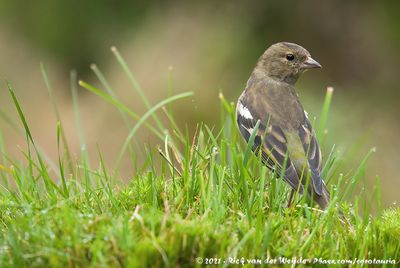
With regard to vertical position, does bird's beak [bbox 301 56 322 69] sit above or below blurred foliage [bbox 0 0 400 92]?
above

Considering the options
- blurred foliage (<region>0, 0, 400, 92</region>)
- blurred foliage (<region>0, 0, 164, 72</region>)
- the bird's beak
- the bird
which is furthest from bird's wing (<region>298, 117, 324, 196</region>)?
blurred foliage (<region>0, 0, 164, 72</region>)

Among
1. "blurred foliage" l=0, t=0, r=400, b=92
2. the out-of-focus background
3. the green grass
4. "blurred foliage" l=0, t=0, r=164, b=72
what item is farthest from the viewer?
"blurred foliage" l=0, t=0, r=164, b=72

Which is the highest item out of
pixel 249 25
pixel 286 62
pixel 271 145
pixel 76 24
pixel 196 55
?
pixel 286 62

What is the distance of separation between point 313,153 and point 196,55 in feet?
22.5

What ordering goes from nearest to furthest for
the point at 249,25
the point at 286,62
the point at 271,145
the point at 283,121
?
the point at 271,145 → the point at 283,121 → the point at 286,62 → the point at 249,25

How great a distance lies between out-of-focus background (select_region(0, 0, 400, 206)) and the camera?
40.6 feet

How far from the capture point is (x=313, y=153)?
6.65 meters

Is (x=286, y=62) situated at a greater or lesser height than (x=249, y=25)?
greater

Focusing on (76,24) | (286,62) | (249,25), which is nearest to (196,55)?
(249,25)

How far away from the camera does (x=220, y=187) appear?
205 inches

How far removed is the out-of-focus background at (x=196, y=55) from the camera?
40.6 feet

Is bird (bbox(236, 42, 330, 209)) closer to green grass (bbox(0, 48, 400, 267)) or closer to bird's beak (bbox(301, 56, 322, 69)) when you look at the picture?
bird's beak (bbox(301, 56, 322, 69))

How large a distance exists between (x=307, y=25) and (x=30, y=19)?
15.9ft

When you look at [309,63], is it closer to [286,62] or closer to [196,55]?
[286,62]
